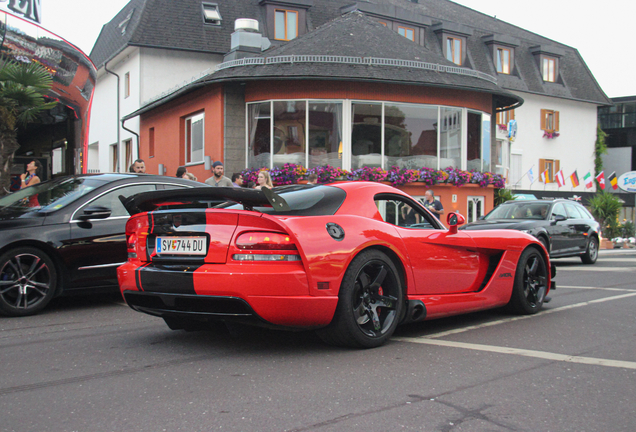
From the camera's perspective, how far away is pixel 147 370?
4.11 meters

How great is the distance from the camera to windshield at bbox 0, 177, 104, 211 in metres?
6.79

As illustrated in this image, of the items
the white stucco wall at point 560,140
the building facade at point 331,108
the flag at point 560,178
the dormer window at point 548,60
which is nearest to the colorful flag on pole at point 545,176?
the white stucco wall at point 560,140

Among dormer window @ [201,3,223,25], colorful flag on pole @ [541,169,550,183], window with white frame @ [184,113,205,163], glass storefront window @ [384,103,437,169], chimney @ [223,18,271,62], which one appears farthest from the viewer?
colorful flag on pole @ [541,169,550,183]

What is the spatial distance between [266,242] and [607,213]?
25395 mm

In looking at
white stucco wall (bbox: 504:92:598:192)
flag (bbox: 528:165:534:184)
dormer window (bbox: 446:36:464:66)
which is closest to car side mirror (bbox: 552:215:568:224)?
dormer window (bbox: 446:36:464:66)

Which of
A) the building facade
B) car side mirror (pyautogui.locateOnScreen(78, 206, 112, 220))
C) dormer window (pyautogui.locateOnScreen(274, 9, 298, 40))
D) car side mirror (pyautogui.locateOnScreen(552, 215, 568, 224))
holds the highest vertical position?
dormer window (pyautogui.locateOnScreen(274, 9, 298, 40))

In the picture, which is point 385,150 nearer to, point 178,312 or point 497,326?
point 497,326

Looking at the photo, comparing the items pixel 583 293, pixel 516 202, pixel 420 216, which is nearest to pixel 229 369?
pixel 420 216

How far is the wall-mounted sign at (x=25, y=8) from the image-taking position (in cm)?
1207

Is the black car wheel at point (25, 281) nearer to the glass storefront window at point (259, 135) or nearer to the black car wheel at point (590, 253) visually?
the black car wheel at point (590, 253)

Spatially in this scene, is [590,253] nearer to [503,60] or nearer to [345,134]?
[345,134]

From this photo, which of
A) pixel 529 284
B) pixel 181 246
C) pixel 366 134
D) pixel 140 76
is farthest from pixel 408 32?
pixel 181 246

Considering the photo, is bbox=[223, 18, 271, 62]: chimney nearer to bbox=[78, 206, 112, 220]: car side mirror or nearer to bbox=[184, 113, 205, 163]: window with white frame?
bbox=[184, 113, 205, 163]: window with white frame

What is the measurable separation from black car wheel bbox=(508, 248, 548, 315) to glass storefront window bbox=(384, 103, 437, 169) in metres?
13.0
